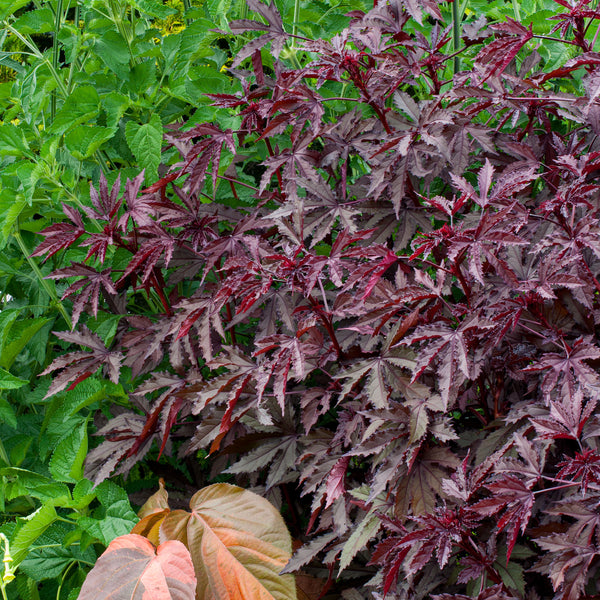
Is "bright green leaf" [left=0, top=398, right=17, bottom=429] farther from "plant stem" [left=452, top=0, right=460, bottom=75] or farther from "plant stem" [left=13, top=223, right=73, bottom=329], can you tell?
"plant stem" [left=452, top=0, right=460, bottom=75]

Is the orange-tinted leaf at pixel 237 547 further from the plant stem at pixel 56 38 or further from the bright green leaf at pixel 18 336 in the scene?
the plant stem at pixel 56 38

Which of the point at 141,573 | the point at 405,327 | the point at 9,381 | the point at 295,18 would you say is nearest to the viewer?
the point at 405,327

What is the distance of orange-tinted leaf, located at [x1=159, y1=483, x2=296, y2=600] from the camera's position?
55.7 inches

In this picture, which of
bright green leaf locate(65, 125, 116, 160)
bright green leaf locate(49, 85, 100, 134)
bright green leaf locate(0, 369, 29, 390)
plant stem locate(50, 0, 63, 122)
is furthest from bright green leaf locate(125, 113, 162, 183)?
bright green leaf locate(0, 369, 29, 390)

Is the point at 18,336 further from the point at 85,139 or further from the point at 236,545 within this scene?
the point at 236,545

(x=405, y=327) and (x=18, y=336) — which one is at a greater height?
(x=405, y=327)

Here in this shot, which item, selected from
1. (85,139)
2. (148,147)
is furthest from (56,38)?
(148,147)

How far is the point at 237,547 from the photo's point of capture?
56.7 inches

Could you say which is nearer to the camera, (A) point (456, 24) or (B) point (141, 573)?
(B) point (141, 573)

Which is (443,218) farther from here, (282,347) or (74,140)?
(74,140)

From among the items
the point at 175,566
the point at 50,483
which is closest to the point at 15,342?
the point at 50,483

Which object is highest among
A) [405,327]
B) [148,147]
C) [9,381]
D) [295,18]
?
[295,18]

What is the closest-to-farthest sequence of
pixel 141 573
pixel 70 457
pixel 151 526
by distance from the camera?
1. pixel 141 573
2. pixel 151 526
3. pixel 70 457

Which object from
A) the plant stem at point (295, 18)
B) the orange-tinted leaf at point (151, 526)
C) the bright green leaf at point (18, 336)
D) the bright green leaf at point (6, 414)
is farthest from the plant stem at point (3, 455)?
the plant stem at point (295, 18)
